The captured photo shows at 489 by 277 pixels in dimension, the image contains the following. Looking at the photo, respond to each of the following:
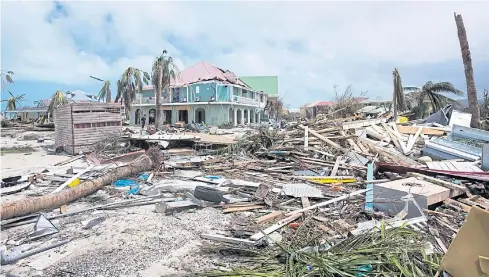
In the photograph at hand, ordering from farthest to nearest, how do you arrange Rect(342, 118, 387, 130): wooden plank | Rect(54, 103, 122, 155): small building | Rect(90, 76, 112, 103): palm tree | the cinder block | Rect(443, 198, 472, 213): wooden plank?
Rect(90, 76, 112, 103): palm tree → Rect(54, 103, 122, 155): small building → Rect(342, 118, 387, 130): wooden plank → Rect(443, 198, 472, 213): wooden plank → the cinder block

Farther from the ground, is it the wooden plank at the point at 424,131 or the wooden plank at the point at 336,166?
the wooden plank at the point at 424,131

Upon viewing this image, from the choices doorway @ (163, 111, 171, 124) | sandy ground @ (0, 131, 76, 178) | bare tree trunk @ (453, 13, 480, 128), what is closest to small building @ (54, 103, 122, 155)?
sandy ground @ (0, 131, 76, 178)

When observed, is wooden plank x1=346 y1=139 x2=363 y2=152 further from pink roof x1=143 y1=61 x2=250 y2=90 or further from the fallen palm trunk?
pink roof x1=143 y1=61 x2=250 y2=90

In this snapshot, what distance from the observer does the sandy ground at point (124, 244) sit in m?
3.79

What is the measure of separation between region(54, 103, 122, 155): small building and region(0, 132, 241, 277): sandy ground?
8.46 m

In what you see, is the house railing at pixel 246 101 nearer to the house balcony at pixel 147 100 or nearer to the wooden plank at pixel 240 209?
the house balcony at pixel 147 100

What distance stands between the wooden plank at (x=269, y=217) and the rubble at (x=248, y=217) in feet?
0.06

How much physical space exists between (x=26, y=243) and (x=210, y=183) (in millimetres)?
4042

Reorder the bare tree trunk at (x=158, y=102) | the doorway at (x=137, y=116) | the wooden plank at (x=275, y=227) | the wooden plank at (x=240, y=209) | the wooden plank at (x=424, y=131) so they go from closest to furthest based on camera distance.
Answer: the wooden plank at (x=275, y=227) < the wooden plank at (x=240, y=209) < the wooden plank at (x=424, y=131) < the bare tree trunk at (x=158, y=102) < the doorway at (x=137, y=116)

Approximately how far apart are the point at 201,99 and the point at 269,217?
33.6 metres

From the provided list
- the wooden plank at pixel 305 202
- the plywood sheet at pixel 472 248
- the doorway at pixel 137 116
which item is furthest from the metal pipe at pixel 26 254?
the doorway at pixel 137 116

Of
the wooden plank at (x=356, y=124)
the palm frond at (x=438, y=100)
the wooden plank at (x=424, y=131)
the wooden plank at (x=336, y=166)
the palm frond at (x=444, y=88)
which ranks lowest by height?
the wooden plank at (x=336, y=166)

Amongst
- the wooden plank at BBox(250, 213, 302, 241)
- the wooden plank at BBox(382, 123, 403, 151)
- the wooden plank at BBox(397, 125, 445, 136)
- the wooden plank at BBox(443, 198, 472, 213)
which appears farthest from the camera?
the wooden plank at BBox(397, 125, 445, 136)

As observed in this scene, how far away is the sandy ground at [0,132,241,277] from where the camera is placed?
149 inches
